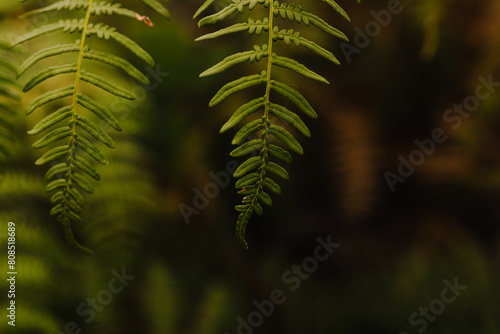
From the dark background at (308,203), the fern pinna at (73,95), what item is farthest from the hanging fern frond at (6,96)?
the dark background at (308,203)

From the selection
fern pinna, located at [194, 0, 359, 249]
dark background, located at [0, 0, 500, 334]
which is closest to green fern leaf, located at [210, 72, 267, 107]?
fern pinna, located at [194, 0, 359, 249]

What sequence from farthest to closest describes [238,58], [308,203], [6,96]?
[308,203] < [6,96] < [238,58]

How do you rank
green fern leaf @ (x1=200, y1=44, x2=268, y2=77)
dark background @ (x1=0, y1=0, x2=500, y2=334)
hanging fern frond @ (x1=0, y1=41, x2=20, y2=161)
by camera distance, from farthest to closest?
1. dark background @ (x1=0, y1=0, x2=500, y2=334)
2. hanging fern frond @ (x1=0, y1=41, x2=20, y2=161)
3. green fern leaf @ (x1=200, y1=44, x2=268, y2=77)

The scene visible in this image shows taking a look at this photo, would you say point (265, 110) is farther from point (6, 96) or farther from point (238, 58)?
point (6, 96)

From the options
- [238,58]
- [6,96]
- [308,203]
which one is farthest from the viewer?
[308,203]

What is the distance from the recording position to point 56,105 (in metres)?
1.77

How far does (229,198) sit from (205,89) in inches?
21.6

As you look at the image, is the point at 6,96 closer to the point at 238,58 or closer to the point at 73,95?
the point at 73,95

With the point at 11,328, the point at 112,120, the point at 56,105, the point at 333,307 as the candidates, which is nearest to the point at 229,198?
the point at 333,307

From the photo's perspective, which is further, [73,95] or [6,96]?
[6,96]

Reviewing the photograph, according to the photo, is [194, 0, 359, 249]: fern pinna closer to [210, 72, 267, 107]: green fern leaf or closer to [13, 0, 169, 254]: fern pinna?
[210, 72, 267, 107]: green fern leaf

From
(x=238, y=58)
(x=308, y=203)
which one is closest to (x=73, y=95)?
(x=238, y=58)

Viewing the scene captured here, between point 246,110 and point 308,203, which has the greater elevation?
point 246,110

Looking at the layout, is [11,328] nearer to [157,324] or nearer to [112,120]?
[157,324]
